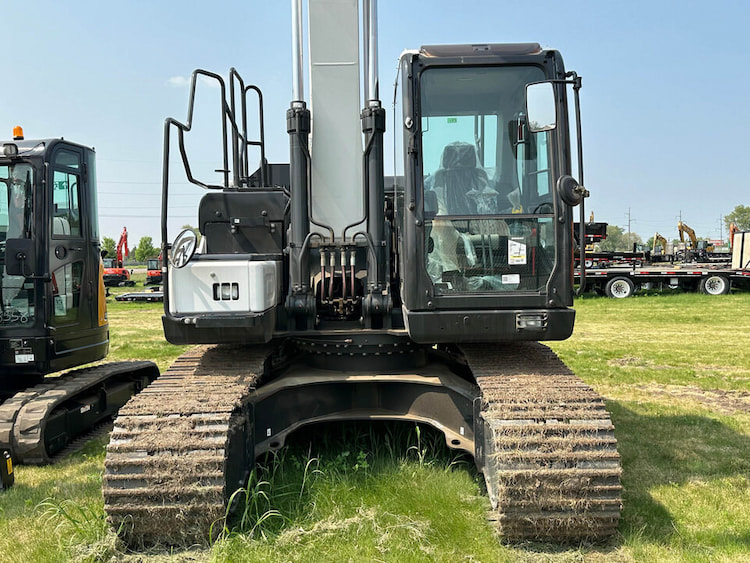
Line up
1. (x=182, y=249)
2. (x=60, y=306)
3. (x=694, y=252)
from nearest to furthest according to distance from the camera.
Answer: (x=182, y=249), (x=60, y=306), (x=694, y=252)

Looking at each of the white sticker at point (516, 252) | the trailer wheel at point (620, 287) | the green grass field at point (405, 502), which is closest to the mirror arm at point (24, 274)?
the green grass field at point (405, 502)

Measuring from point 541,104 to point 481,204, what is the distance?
0.68m

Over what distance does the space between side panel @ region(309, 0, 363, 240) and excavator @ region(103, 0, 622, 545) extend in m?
0.01

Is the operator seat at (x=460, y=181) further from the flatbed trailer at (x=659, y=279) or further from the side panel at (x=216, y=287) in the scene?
the flatbed trailer at (x=659, y=279)

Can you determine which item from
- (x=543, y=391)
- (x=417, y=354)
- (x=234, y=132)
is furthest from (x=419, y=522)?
(x=234, y=132)

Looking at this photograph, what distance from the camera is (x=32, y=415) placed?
5203 millimetres

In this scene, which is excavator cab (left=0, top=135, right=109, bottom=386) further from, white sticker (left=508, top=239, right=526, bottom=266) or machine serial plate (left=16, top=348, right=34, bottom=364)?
white sticker (left=508, top=239, right=526, bottom=266)

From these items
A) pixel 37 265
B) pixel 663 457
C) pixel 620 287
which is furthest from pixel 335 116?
pixel 620 287

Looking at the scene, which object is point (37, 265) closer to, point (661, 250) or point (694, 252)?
point (694, 252)

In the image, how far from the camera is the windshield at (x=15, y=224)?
556 cm

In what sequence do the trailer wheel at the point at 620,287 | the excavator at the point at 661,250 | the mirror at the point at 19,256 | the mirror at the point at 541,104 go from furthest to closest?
1. the excavator at the point at 661,250
2. the trailer wheel at the point at 620,287
3. the mirror at the point at 19,256
4. the mirror at the point at 541,104

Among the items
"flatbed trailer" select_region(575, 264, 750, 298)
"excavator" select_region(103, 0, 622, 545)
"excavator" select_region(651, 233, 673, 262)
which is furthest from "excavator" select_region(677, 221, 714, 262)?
"excavator" select_region(103, 0, 622, 545)

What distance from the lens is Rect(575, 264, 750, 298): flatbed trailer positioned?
72.1 ft

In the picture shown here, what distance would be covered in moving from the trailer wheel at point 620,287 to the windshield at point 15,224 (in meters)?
19.8
